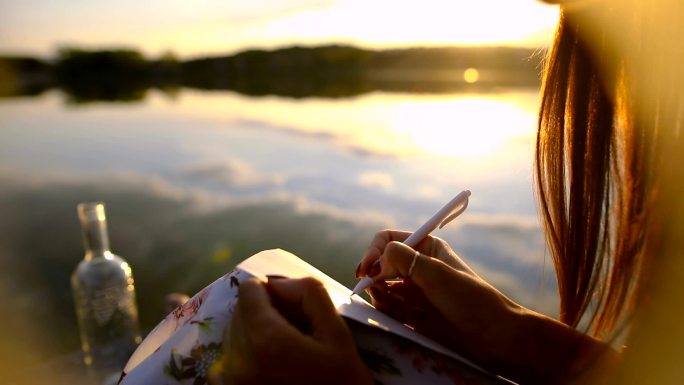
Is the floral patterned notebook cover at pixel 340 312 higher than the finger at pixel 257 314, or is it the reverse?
the finger at pixel 257 314

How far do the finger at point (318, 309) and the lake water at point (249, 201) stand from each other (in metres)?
0.82

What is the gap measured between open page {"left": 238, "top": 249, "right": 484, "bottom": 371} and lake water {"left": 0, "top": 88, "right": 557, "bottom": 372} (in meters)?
0.66

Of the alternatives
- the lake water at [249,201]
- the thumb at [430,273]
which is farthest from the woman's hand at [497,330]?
the lake water at [249,201]

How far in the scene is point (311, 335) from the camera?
25.7 inches

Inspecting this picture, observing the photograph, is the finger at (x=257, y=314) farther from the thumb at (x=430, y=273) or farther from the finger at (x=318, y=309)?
the thumb at (x=430, y=273)

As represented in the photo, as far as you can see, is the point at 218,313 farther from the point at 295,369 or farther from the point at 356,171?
the point at 356,171

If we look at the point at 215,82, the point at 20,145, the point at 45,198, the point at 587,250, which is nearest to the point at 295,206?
the point at 45,198

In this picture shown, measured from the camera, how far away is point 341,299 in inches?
31.2

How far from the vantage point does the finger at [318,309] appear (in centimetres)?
65

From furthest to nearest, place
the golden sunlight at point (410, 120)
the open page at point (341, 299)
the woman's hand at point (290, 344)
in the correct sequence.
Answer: the golden sunlight at point (410, 120) < the open page at point (341, 299) < the woman's hand at point (290, 344)

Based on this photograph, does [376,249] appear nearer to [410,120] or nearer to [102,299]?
[102,299]

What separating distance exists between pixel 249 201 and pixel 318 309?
4.10 m

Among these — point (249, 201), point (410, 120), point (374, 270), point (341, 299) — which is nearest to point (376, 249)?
point (374, 270)

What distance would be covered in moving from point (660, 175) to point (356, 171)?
4714mm
